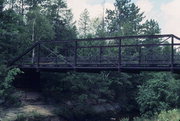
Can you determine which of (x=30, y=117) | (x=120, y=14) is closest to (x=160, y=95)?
(x=30, y=117)

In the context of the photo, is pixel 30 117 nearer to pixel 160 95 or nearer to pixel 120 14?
pixel 160 95

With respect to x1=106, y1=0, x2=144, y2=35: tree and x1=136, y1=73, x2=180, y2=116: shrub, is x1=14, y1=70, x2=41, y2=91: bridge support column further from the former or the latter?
x1=106, y1=0, x2=144, y2=35: tree

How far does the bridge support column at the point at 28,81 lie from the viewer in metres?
35.5

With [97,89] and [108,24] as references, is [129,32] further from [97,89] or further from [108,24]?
[108,24]

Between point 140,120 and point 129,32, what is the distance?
1064 inches

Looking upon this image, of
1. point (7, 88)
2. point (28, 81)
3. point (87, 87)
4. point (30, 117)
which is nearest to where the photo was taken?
point (30, 117)

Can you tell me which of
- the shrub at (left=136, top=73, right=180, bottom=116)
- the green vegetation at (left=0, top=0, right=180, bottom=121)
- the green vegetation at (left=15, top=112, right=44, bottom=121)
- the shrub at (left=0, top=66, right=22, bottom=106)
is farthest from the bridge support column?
the shrub at (left=136, top=73, right=180, bottom=116)

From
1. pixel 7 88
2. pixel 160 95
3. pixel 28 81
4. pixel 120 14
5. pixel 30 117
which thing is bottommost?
pixel 30 117

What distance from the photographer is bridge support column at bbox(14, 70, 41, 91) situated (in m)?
35.5

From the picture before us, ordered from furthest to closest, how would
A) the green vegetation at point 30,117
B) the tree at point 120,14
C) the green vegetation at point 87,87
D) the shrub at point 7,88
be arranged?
1. the tree at point 120,14
2. the green vegetation at point 87,87
3. the shrub at point 7,88
4. the green vegetation at point 30,117

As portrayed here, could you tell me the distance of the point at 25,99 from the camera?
33469 mm

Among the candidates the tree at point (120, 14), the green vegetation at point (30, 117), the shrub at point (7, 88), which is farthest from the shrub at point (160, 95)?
the tree at point (120, 14)

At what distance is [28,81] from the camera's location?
36.1 metres

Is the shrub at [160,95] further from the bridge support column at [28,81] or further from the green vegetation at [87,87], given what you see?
the bridge support column at [28,81]
